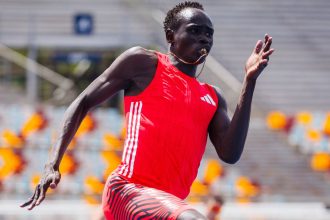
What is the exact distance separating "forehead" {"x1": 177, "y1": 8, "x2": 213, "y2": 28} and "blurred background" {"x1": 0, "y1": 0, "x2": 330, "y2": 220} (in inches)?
363

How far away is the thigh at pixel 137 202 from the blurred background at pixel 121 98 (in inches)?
361

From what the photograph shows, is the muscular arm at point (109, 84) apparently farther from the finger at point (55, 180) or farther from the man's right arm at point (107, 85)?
the finger at point (55, 180)

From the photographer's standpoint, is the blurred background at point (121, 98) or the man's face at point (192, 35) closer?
the man's face at point (192, 35)

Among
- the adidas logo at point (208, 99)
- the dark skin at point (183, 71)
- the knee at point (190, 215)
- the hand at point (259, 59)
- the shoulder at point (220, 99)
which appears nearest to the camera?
the knee at point (190, 215)

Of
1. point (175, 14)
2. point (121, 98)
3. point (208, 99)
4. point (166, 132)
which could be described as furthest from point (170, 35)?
point (121, 98)

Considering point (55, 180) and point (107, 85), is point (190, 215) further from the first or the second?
point (107, 85)

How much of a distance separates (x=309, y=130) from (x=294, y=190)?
124cm

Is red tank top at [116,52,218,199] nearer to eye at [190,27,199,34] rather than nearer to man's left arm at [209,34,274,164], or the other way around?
man's left arm at [209,34,274,164]

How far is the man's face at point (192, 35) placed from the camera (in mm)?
4605

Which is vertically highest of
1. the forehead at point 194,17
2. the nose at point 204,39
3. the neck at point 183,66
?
the forehead at point 194,17

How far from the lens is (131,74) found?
4621mm

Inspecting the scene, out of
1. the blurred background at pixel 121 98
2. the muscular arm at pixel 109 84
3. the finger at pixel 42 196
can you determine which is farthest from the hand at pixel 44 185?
the blurred background at pixel 121 98

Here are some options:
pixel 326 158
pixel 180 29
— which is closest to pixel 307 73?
pixel 326 158

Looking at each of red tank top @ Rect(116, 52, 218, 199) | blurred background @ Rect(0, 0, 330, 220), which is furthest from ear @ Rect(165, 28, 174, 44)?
blurred background @ Rect(0, 0, 330, 220)
